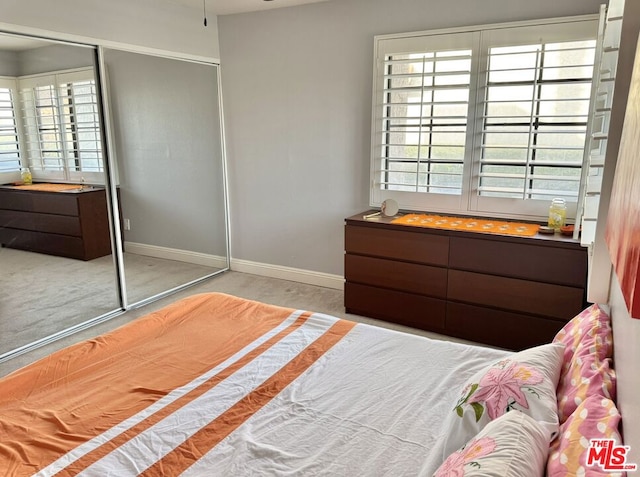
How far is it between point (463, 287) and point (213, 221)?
2.51 m

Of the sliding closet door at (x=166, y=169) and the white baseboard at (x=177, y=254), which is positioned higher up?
the sliding closet door at (x=166, y=169)

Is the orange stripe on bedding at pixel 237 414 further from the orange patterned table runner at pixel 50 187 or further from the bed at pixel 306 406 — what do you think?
the orange patterned table runner at pixel 50 187

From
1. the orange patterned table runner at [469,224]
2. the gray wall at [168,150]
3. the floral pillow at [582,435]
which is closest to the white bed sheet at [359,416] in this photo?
the floral pillow at [582,435]

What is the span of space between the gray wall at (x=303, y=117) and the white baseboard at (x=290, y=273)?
0.06m

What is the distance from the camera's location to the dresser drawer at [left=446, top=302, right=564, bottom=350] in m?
2.93

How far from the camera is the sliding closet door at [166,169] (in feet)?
11.9

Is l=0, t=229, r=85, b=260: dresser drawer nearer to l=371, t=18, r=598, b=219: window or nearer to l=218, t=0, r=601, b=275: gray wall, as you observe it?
l=218, t=0, r=601, b=275: gray wall

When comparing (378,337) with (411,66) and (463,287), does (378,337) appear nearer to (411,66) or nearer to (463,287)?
(463,287)

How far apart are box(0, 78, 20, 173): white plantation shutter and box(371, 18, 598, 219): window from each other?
96.9 inches

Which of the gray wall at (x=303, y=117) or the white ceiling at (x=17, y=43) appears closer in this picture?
the white ceiling at (x=17, y=43)

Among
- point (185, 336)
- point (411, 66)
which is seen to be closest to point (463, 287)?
point (411, 66)

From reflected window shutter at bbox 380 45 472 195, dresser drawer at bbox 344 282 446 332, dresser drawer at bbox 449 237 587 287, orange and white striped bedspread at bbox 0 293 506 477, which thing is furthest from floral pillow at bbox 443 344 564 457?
reflected window shutter at bbox 380 45 472 195

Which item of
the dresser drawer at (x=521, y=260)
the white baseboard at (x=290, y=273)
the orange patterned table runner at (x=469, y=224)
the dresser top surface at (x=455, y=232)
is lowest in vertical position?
the white baseboard at (x=290, y=273)

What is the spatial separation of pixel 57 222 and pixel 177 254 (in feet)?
3.72
